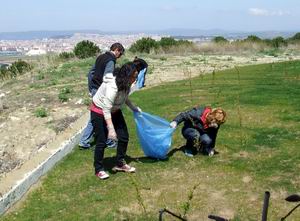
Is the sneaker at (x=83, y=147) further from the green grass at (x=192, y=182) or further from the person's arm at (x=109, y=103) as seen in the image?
the person's arm at (x=109, y=103)

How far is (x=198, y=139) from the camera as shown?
24.4 feet

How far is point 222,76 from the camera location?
18.1 m

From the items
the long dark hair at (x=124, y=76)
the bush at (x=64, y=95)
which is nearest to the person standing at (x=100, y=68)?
the long dark hair at (x=124, y=76)

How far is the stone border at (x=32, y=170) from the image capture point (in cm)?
612

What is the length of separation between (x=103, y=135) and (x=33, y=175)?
1.11m

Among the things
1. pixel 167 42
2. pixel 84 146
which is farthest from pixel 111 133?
pixel 167 42

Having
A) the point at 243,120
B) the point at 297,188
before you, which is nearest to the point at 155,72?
the point at 243,120

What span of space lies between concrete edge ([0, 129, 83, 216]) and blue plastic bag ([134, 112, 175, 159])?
1377 mm

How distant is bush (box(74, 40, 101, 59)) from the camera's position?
32781 millimetres

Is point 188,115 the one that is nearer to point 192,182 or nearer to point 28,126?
point 192,182

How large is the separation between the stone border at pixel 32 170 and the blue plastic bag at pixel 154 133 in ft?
4.60

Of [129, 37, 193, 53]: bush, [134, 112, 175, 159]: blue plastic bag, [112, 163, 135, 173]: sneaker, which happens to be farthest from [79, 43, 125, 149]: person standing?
[129, 37, 193, 53]: bush

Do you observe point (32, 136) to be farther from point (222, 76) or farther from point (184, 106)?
point (222, 76)

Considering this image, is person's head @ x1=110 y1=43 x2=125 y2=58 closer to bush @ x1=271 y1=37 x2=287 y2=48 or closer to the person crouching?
the person crouching
